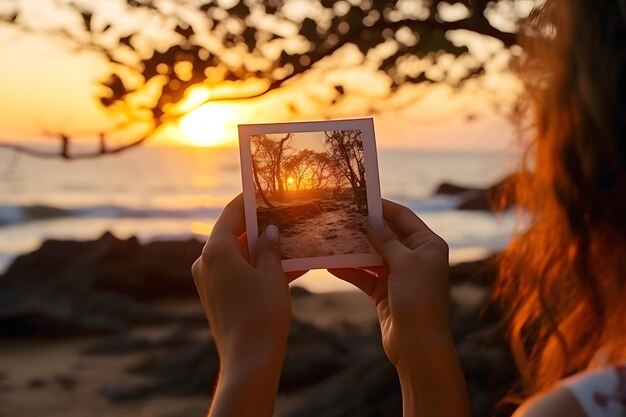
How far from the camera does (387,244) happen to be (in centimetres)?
137

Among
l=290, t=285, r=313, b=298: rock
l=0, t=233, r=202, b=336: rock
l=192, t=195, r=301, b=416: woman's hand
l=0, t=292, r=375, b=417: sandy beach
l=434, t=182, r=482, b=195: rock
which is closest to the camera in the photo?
l=192, t=195, r=301, b=416: woman's hand

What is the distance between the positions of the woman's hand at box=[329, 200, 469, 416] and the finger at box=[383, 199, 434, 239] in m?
0.04

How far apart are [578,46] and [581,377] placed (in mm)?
337

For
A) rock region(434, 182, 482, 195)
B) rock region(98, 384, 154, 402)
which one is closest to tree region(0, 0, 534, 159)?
rock region(98, 384, 154, 402)

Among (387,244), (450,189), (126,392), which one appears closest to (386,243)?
(387,244)

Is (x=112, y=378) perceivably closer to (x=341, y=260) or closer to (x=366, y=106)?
(x=366, y=106)

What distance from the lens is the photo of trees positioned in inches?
55.6

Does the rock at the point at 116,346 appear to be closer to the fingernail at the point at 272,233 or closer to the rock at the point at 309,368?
the rock at the point at 309,368

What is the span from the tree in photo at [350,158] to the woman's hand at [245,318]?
17 centimetres

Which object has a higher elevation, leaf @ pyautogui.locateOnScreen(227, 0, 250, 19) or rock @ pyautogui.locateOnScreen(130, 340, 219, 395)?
leaf @ pyautogui.locateOnScreen(227, 0, 250, 19)

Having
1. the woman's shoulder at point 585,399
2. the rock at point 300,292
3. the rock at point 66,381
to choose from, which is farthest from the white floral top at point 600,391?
the rock at point 300,292

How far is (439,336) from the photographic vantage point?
1347 millimetres

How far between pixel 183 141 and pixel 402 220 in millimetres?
5700

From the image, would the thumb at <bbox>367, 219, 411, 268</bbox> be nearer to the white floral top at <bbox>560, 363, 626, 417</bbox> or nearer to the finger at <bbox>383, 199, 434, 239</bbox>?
the finger at <bbox>383, 199, 434, 239</bbox>
